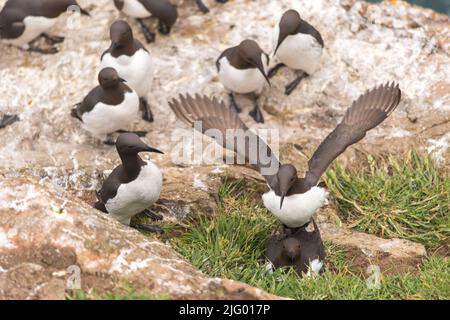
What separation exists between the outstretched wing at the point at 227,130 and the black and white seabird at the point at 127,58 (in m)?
1.02

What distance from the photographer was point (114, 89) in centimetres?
952

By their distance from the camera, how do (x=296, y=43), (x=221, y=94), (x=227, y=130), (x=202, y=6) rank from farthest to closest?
1. (x=202, y=6)
2. (x=221, y=94)
3. (x=296, y=43)
4. (x=227, y=130)

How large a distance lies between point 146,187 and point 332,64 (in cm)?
338

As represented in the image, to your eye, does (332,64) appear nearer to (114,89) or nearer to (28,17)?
(114,89)

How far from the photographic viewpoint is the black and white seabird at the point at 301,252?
8125 mm

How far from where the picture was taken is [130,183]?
27.8 feet

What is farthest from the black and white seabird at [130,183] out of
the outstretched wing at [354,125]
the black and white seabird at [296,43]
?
the black and white seabird at [296,43]

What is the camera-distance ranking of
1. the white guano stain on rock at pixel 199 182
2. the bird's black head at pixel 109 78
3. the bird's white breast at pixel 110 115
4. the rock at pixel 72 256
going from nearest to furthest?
the rock at pixel 72 256
the white guano stain on rock at pixel 199 182
the bird's black head at pixel 109 78
the bird's white breast at pixel 110 115

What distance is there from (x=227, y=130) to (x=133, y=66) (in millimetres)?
1624

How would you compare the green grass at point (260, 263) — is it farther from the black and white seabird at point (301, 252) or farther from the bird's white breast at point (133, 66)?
the bird's white breast at point (133, 66)

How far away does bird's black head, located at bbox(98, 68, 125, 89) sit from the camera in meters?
9.42

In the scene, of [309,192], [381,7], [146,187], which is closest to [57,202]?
[146,187]

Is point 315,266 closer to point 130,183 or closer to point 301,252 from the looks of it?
point 301,252

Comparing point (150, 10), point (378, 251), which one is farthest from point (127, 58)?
point (378, 251)
